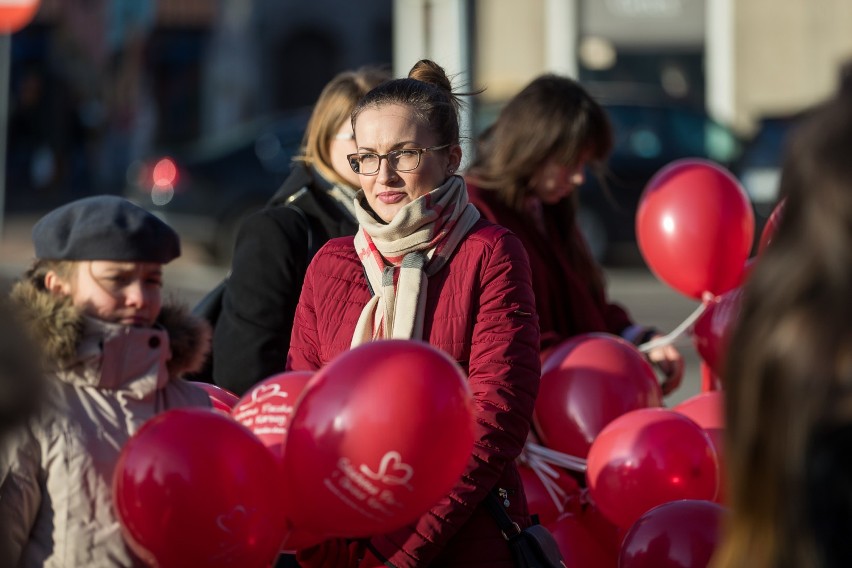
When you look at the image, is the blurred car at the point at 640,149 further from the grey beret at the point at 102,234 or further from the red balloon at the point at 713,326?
the grey beret at the point at 102,234

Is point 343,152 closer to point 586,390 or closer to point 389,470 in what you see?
point 586,390

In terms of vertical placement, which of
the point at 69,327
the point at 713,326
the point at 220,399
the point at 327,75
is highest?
the point at 69,327

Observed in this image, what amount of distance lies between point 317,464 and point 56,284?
2.46 ft

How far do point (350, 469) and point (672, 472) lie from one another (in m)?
1.61

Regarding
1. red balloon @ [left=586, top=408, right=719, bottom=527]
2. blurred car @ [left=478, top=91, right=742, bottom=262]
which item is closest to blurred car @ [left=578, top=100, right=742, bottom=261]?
blurred car @ [left=478, top=91, right=742, bottom=262]

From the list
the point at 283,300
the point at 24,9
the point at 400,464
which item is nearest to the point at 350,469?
the point at 400,464

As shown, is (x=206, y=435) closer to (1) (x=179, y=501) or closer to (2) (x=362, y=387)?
(1) (x=179, y=501)

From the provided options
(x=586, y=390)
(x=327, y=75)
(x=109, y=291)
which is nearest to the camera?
(x=109, y=291)

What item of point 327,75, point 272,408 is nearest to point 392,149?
point 272,408

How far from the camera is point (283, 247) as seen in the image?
4348mm

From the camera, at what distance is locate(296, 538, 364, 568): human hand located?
3.30 meters

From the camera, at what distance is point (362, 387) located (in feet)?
9.20

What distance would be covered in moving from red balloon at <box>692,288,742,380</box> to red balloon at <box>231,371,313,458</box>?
2.11 metres

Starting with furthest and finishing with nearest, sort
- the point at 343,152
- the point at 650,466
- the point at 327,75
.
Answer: the point at 327,75 < the point at 343,152 < the point at 650,466
